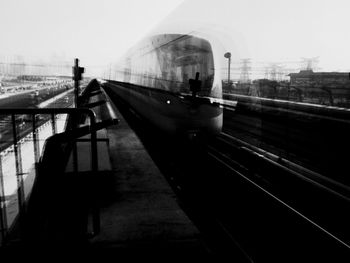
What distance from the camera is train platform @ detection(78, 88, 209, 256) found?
8.96 ft

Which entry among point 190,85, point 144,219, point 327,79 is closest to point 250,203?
point 144,219

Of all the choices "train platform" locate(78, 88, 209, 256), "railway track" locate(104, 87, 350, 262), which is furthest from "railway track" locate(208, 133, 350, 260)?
"train platform" locate(78, 88, 209, 256)

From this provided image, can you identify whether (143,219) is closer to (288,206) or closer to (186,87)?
(288,206)

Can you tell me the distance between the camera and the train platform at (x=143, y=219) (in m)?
2.73

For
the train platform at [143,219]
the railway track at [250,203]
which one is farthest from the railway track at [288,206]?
the train platform at [143,219]

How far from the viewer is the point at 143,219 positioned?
3219 millimetres

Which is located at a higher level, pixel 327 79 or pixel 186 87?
pixel 327 79

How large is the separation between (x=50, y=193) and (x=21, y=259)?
619mm

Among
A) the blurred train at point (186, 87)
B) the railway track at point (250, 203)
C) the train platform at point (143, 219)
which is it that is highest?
the blurred train at point (186, 87)

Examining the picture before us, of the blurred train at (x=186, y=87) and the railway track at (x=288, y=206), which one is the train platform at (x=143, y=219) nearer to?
the railway track at (x=288, y=206)

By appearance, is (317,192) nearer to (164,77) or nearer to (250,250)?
(250,250)

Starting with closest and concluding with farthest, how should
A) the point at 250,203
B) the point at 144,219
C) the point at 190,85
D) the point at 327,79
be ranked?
the point at 144,219, the point at 250,203, the point at 190,85, the point at 327,79

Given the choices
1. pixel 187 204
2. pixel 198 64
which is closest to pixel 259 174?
pixel 187 204

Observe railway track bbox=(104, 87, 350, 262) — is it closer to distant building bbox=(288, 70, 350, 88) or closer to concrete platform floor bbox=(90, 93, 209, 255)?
concrete platform floor bbox=(90, 93, 209, 255)
